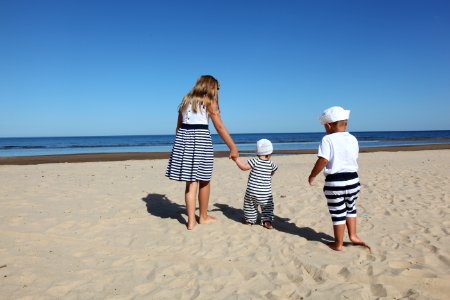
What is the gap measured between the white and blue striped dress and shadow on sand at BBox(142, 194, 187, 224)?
980 mm

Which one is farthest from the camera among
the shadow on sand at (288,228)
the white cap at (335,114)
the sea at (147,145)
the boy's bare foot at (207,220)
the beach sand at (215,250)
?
the sea at (147,145)

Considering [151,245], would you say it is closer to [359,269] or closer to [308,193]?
[359,269]

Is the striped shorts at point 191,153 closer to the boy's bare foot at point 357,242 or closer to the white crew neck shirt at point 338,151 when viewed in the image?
the white crew neck shirt at point 338,151

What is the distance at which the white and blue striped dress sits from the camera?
4.41 m

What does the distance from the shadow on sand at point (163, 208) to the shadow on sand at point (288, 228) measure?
71 cm

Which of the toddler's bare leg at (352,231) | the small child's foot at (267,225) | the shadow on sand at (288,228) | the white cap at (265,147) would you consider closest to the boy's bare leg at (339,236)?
the toddler's bare leg at (352,231)

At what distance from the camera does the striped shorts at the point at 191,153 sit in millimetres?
4426

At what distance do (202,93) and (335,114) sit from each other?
1.74m

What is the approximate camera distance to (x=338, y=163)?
358 centimetres

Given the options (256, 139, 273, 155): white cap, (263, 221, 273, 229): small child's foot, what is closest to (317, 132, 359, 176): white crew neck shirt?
(256, 139, 273, 155): white cap

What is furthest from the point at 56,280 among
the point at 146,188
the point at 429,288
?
the point at 146,188

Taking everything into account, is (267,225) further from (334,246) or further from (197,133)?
(197,133)

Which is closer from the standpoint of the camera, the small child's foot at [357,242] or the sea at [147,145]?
the small child's foot at [357,242]

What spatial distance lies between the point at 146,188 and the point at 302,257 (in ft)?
16.0
